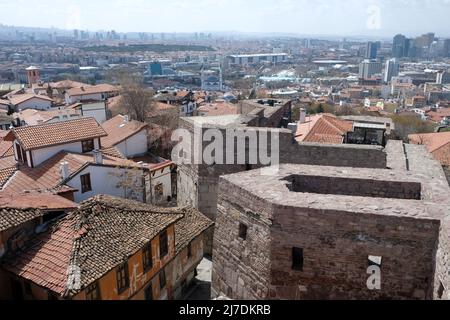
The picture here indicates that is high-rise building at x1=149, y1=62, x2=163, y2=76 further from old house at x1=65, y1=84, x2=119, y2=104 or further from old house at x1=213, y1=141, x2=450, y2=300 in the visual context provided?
old house at x1=213, y1=141, x2=450, y2=300

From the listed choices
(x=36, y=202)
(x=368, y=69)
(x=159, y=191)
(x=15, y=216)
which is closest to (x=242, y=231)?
(x=15, y=216)

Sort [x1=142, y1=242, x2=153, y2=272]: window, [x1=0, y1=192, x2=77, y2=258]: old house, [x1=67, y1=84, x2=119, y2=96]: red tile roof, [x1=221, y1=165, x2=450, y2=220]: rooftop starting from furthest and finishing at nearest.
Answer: [x1=67, y1=84, x2=119, y2=96]: red tile roof < [x1=142, y1=242, x2=153, y2=272]: window < [x1=0, y1=192, x2=77, y2=258]: old house < [x1=221, y1=165, x2=450, y2=220]: rooftop

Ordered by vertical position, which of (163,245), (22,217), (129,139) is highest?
(22,217)

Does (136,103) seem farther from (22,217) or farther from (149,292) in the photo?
(22,217)

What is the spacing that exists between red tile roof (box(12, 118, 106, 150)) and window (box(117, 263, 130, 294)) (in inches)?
336

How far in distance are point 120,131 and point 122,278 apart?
13923 millimetres

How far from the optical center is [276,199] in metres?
7.37

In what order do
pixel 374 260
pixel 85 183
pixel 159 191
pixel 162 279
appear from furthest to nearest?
pixel 159 191, pixel 85 183, pixel 162 279, pixel 374 260

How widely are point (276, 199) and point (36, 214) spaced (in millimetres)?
5977

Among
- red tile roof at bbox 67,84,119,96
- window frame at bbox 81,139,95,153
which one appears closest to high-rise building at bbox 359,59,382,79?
red tile roof at bbox 67,84,119,96

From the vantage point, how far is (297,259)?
24.4ft

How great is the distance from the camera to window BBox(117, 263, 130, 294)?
9.94m
